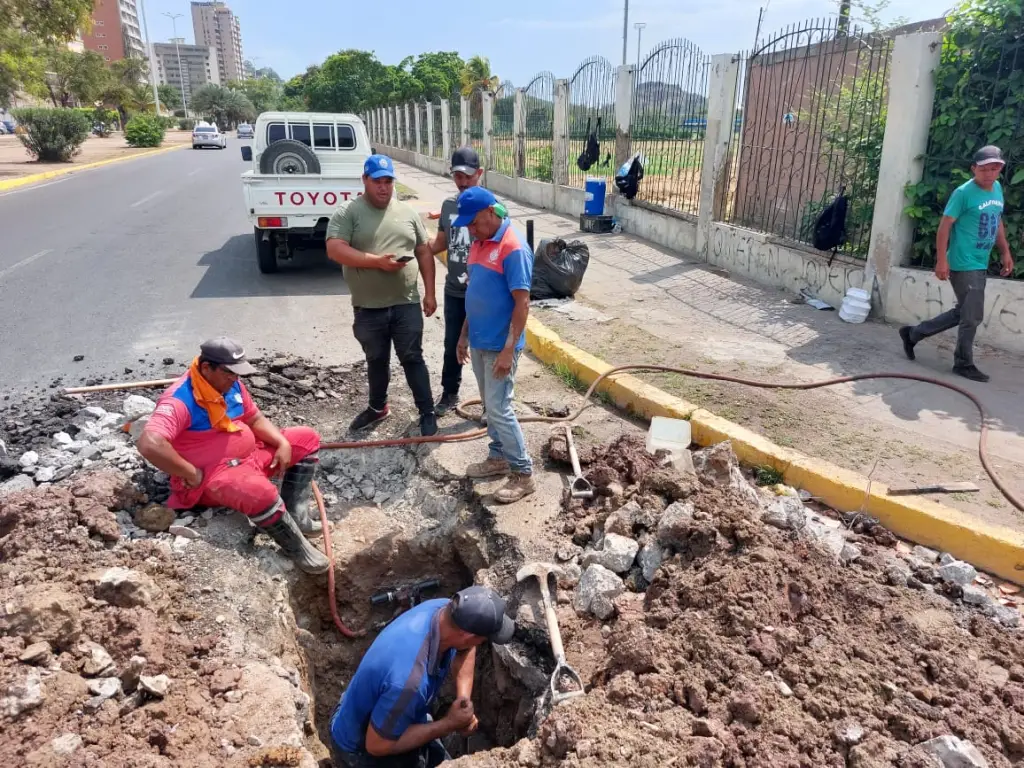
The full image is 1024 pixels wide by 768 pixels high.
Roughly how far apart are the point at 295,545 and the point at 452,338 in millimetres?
1959

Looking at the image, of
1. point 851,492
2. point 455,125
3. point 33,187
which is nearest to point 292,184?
point 851,492

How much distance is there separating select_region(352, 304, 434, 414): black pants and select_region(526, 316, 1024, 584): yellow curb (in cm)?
149

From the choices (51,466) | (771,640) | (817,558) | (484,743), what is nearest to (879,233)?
(817,558)

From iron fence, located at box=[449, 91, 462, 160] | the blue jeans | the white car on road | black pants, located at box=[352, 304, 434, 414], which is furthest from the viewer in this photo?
the white car on road

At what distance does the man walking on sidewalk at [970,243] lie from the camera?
5.38m

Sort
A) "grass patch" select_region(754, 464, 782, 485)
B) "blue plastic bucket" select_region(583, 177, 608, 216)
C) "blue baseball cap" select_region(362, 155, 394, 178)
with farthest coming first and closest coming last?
"blue plastic bucket" select_region(583, 177, 608, 216), "blue baseball cap" select_region(362, 155, 394, 178), "grass patch" select_region(754, 464, 782, 485)

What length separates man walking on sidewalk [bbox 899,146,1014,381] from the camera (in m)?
5.38

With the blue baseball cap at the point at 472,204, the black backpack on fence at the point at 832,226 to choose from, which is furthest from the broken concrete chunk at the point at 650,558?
the black backpack on fence at the point at 832,226

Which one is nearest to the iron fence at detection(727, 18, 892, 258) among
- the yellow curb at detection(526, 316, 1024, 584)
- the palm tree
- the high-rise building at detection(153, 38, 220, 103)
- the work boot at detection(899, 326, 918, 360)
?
the work boot at detection(899, 326, 918, 360)

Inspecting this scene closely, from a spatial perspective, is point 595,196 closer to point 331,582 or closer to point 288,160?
point 288,160

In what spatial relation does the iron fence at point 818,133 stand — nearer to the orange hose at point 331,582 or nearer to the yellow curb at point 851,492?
the yellow curb at point 851,492

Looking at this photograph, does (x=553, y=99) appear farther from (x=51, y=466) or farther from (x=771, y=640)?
(x=771, y=640)

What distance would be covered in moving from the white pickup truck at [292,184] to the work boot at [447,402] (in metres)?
4.24

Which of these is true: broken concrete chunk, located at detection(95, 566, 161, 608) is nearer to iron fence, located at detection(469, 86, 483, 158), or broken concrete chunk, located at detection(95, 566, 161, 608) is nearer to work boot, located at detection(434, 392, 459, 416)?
work boot, located at detection(434, 392, 459, 416)
